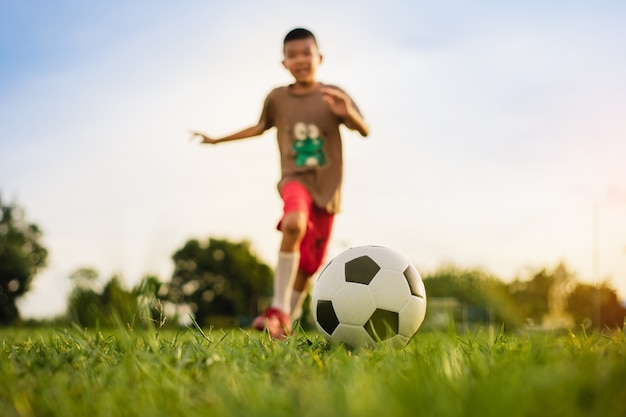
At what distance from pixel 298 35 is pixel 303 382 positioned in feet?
14.0

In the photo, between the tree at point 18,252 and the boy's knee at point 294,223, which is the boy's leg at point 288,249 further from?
the tree at point 18,252

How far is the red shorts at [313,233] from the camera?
546 cm

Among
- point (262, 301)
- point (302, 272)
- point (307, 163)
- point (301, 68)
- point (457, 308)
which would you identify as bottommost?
point (262, 301)

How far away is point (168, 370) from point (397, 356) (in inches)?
39.0

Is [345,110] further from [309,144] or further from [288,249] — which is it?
[288,249]

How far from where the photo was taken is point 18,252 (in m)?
35.2

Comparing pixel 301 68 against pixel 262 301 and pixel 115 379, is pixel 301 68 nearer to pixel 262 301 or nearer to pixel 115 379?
pixel 115 379

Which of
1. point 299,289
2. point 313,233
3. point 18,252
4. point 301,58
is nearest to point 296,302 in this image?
point 299,289

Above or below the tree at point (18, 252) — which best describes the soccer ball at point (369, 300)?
above

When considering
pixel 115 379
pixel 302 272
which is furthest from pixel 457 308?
pixel 115 379

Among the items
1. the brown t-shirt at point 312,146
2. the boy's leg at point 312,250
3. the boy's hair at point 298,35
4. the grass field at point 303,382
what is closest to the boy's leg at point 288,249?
the brown t-shirt at point 312,146

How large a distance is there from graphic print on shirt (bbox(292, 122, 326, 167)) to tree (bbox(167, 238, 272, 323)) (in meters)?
37.6

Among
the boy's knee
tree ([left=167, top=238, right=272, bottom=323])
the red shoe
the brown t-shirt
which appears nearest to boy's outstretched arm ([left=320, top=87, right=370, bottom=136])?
the brown t-shirt

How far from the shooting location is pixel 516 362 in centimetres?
216
